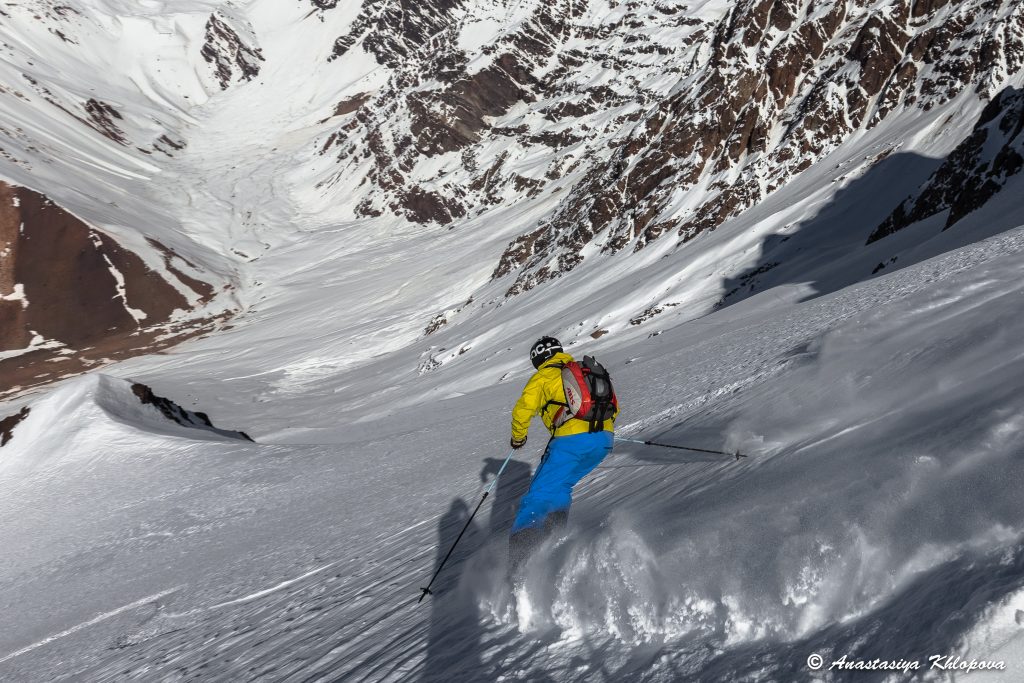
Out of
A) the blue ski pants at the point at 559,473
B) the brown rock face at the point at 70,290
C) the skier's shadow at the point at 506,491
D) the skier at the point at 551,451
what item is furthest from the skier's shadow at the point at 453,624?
the brown rock face at the point at 70,290

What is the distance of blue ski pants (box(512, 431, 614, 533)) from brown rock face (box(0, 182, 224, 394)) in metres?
86.9

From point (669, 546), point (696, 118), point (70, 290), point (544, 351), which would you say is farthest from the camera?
point (70, 290)

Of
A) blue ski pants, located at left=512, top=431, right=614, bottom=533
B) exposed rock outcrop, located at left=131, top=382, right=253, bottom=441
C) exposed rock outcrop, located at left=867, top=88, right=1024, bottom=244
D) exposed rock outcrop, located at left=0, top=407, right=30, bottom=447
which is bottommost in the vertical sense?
exposed rock outcrop, located at left=867, top=88, right=1024, bottom=244

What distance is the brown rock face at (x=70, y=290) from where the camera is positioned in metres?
83.9

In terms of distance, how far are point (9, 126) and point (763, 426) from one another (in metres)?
144

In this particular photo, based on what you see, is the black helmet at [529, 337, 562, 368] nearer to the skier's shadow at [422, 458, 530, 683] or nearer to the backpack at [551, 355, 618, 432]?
the backpack at [551, 355, 618, 432]

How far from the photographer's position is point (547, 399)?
615cm

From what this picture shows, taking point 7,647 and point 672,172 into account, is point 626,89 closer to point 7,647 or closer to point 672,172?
point 672,172

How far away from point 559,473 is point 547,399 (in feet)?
2.27

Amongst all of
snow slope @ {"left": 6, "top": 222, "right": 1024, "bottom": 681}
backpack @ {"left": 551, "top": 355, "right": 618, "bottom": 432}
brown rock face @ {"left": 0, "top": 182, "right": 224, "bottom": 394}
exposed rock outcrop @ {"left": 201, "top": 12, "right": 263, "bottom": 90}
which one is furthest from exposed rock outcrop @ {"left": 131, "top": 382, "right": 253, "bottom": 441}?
exposed rock outcrop @ {"left": 201, "top": 12, "right": 263, "bottom": 90}

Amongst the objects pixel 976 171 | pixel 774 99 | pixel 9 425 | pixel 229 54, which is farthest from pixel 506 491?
pixel 229 54

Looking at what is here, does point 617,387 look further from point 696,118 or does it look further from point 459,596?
point 696,118

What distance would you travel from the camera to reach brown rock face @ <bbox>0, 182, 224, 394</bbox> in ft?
275

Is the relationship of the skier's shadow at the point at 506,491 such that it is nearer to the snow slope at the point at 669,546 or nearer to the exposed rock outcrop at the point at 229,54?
the snow slope at the point at 669,546
